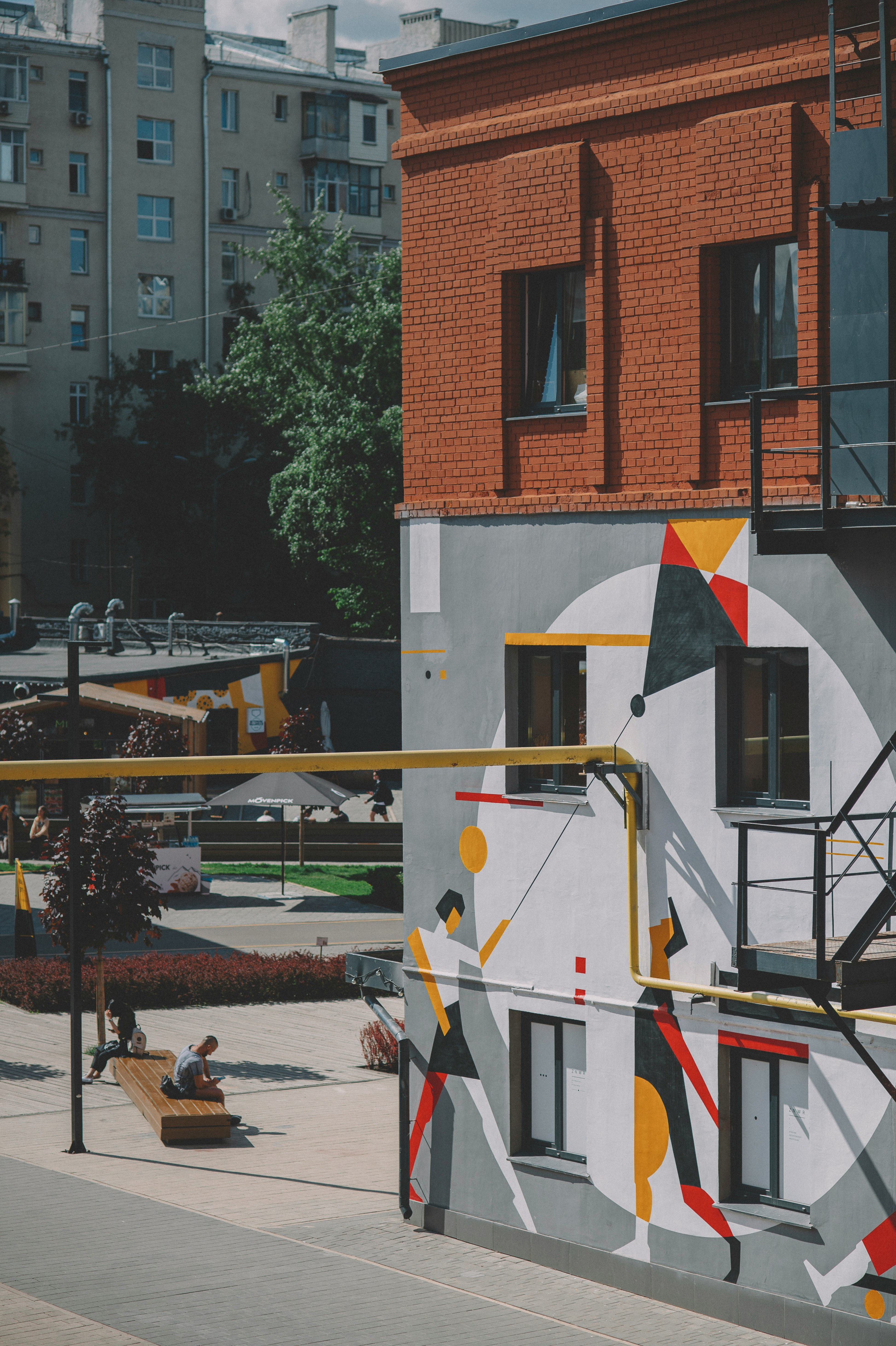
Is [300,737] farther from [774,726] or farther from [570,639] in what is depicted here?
[774,726]

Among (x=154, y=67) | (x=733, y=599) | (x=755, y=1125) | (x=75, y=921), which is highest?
(x=154, y=67)

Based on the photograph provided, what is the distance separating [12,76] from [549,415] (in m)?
60.4

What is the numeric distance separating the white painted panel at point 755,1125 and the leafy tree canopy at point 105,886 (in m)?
10.9

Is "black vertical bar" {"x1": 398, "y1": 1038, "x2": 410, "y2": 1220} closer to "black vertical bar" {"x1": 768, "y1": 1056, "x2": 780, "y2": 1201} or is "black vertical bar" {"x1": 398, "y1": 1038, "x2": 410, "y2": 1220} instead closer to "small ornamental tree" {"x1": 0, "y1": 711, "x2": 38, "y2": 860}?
"black vertical bar" {"x1": 768, "y1": 1056, "x2": 780, "y2": 1201}

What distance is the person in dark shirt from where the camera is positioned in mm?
21625

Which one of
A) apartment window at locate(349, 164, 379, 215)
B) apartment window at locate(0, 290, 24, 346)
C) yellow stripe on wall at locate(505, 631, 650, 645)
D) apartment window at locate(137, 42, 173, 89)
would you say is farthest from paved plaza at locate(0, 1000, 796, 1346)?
apartment window at locate(349, 164, 379, 215)

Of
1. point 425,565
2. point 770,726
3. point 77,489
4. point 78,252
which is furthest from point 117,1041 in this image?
point 78,252

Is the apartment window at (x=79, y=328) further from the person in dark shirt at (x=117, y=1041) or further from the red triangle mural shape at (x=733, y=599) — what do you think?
the red triangle mural shape at (x=733, y=599)

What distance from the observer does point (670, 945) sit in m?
13.4

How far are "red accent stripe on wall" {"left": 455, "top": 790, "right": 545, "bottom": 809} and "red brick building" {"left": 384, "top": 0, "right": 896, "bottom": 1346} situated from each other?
1.3 inches

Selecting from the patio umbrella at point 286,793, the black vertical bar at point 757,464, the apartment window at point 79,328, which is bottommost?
the patio umbrella at point 286,793

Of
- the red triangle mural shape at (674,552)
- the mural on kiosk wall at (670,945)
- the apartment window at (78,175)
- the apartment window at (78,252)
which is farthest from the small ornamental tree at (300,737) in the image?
the apartment window at (78,175)

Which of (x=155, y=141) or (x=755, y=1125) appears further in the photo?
(x=155, y=141)

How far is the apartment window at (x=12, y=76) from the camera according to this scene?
220ft
